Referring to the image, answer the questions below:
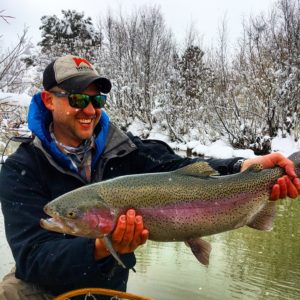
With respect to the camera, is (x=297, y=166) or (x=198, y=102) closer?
(x=297, y=166)

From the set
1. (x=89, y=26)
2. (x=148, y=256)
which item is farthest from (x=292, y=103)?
(x=89, y=26)

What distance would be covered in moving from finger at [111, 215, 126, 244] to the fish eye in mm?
201

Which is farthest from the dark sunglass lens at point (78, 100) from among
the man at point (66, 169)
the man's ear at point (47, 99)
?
the man's ear at point (47, 99)

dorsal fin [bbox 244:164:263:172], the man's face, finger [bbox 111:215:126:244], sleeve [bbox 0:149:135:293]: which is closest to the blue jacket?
sleeve [bbox 0:149:135:293]

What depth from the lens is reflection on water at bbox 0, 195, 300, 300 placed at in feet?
15.0

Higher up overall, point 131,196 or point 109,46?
point 109,46

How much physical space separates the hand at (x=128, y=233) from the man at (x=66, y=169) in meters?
0.06

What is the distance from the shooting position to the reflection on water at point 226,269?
15.0 feet

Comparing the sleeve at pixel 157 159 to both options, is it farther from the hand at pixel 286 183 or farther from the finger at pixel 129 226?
the finger at pixel 129 226

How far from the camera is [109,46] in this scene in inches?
1172

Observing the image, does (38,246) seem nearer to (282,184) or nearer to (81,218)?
(81,218)

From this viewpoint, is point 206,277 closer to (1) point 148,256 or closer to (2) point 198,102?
(1) point 148,256

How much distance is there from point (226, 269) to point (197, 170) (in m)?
3.15

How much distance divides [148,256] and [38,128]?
3.20m
